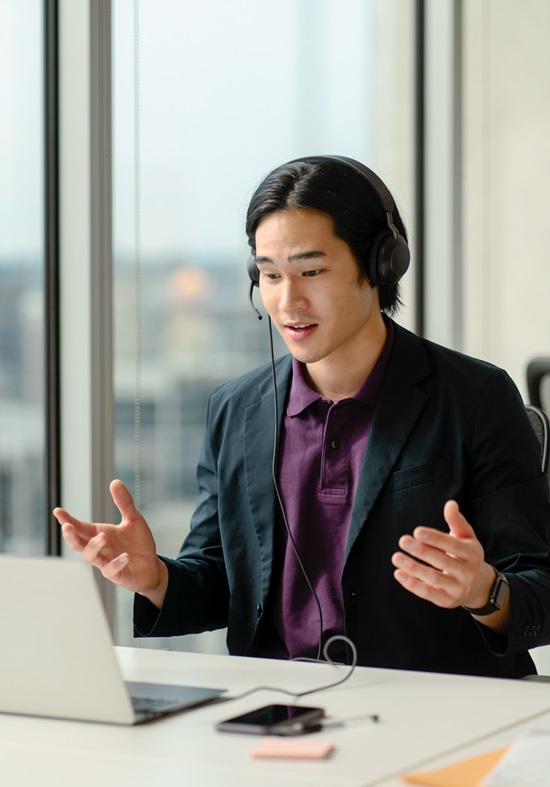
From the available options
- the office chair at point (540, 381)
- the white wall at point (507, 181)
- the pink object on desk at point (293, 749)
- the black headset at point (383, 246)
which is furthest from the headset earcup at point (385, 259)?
the white wall at point (507, 181)

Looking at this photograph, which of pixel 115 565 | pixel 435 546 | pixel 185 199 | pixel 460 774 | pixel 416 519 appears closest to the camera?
pixel 460 774

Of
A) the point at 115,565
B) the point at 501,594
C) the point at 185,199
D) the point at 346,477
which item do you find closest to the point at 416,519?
the point at 346,477

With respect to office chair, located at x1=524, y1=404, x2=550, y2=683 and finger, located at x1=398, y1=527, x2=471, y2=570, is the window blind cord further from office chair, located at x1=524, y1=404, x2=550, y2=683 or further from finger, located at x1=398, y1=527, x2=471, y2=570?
finger, located at x1=398, y1=527, x2=471, y2=570

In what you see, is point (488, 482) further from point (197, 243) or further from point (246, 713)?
point (197, 243)

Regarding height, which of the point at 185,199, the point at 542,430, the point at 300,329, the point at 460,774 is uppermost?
the point at 185,199

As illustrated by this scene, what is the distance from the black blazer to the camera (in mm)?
1587

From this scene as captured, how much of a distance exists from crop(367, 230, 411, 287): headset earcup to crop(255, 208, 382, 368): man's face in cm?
3

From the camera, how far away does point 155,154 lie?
7.86 ft

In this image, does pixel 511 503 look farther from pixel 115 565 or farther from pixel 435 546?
pixel 115 565

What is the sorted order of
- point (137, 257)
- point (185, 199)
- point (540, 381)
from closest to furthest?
point (540, 381) < point (137, 257) < point (185, 199)

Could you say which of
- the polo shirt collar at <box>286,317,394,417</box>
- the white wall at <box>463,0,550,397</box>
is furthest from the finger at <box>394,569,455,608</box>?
the white wall at <box>463,0,550,397</box>

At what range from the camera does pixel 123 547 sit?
1.50 m

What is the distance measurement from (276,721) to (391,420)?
2.21 feet

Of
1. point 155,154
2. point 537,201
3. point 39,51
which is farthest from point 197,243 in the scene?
point 537,201
